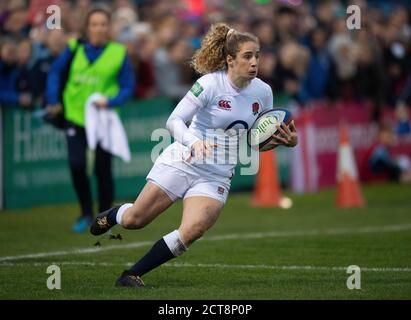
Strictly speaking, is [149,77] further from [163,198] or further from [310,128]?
[163,198]

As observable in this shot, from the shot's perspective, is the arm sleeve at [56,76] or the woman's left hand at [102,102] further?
the arm sleeve at [56,76]

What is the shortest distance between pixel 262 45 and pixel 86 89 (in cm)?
736

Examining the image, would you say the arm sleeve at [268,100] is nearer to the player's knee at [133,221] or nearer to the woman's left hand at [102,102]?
the player's knee at [133,221]

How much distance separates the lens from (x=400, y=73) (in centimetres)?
2428

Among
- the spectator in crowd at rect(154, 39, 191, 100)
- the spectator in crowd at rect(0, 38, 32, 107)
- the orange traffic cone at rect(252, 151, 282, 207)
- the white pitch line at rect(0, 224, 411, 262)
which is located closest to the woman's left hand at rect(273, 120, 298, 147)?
the white pitch line at rect(0, 224, 411, 262)

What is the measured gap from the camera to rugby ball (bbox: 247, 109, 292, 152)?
963 centimetres

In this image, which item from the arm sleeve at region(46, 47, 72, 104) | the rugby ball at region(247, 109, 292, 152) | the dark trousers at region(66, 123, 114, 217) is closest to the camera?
the rugby ball at region(247, 109, 292, 152)

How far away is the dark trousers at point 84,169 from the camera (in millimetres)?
14078

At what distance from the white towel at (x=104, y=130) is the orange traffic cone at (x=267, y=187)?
412cm

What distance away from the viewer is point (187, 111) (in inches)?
369

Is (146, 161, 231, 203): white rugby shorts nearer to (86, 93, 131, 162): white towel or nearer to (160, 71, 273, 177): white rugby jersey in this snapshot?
(160, 71, 273, 177): white rugby jersey

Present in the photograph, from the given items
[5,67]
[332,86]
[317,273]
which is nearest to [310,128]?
[332,86]

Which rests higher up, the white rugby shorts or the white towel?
the white towel

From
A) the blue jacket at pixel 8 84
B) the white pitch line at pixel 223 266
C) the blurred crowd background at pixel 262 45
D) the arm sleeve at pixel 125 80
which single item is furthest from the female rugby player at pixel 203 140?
the blue jacket at pixel 8 84
